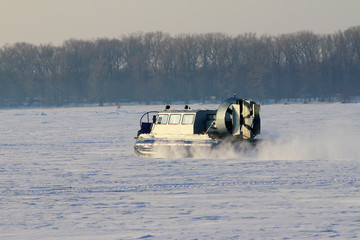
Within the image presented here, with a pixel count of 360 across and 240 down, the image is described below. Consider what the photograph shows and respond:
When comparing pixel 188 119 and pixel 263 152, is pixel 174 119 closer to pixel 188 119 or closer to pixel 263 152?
pixel 188 119

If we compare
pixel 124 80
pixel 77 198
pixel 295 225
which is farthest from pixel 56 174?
pixel 124 80

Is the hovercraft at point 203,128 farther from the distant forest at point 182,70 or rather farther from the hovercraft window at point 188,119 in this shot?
the distant forest at point 182,70

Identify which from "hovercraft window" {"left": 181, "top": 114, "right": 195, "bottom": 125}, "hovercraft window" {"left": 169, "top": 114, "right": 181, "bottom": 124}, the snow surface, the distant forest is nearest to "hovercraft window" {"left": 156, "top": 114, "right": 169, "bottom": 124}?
"hovercraft window" {"left": 169, "top": 114, "right": 181, "bottom": 124}

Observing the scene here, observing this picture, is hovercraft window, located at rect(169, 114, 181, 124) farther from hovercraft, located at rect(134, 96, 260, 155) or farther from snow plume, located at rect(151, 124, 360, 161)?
snow plume, located at rect(151, 124, 360, 161)

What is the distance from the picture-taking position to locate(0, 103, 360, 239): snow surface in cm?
898

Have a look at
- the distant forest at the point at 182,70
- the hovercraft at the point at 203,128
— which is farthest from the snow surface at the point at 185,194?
the distant forest at the point at 182,70

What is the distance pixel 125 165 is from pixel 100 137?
12.0 meters

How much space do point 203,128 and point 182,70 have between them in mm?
98085

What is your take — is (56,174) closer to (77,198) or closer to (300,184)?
(77,198)

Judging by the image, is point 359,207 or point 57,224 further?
point 359,207

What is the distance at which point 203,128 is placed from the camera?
2064 centimetres

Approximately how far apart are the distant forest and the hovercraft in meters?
90.1

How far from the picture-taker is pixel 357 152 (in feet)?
66.1

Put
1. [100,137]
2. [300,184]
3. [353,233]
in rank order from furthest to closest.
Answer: [100,137] < [300,184] < [353,233]
